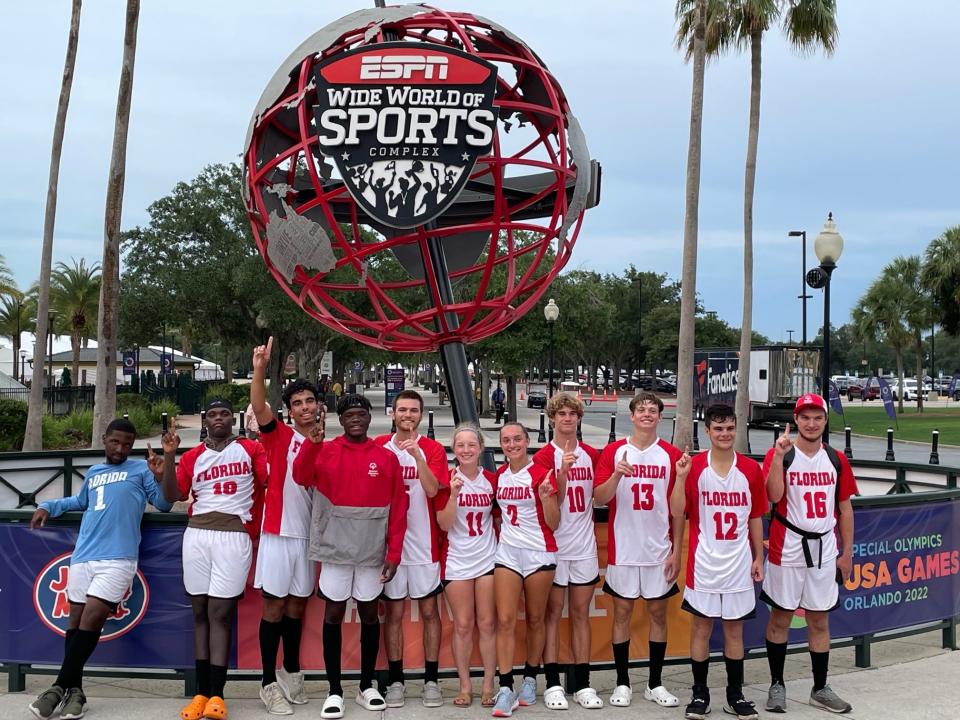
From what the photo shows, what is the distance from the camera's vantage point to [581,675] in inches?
219

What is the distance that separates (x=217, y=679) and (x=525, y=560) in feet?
6.22

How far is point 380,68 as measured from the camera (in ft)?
21.7

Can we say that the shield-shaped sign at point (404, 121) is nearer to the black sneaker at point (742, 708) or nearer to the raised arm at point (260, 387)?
the raised arm at point (260, 387)

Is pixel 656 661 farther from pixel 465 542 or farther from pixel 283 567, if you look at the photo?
pixel 283 567

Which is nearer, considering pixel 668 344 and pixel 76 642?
pixel 76 642

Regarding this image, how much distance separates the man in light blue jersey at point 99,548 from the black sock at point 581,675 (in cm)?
271

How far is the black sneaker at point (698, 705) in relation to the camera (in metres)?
5.21

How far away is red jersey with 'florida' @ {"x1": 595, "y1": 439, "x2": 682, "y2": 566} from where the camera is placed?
5.45 metres

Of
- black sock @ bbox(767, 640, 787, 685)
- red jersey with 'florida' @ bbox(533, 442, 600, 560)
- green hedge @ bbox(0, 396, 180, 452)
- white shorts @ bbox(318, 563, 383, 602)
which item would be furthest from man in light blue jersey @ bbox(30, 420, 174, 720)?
green hedge @ bbox(0, 396, 180, 452)

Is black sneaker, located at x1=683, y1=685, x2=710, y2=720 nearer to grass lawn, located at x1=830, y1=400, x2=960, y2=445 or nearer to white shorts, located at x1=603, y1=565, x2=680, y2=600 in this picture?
white shorts, located at x1=603, y1=565, x2=680, y2=600

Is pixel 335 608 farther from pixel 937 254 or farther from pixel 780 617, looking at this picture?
pixel 937 254

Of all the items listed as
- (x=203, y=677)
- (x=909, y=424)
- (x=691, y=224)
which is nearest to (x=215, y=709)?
(x=203, y=677)

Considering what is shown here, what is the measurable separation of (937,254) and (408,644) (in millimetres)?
44788

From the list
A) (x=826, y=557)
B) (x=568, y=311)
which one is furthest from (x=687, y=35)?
(x=826, y=557)
